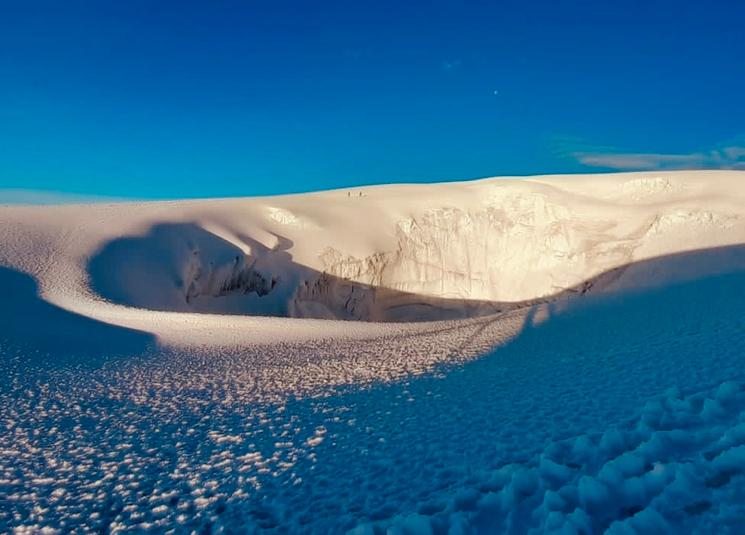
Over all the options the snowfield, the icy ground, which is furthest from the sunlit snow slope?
the icy ground

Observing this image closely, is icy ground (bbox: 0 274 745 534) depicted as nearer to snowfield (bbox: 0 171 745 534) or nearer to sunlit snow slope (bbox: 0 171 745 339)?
snowfield (bbox: 0 171 745 534)

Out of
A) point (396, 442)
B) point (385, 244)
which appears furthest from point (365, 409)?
point (385, 244)

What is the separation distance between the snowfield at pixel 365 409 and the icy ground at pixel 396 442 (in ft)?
0.06

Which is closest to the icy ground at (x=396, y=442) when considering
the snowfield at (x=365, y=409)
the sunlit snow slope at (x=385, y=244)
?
the snowfield at (x=365, y=409)

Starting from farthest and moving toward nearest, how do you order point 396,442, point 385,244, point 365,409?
1. point 385,244
2. point 365,409
3. point 396,442

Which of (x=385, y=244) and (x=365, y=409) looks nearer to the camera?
(x=365, y=409)

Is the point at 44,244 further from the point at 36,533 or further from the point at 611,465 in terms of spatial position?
the point at 611,465

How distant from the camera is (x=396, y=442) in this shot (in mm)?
4070

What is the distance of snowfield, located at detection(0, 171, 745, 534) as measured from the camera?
3013 millimetres

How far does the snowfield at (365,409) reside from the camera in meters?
3.01

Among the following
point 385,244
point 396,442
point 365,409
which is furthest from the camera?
point 385,244

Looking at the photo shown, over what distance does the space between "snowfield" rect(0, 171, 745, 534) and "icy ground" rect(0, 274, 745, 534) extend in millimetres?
20

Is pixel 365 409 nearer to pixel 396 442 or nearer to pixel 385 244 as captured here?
pixel 396 442

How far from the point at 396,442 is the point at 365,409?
96cm
